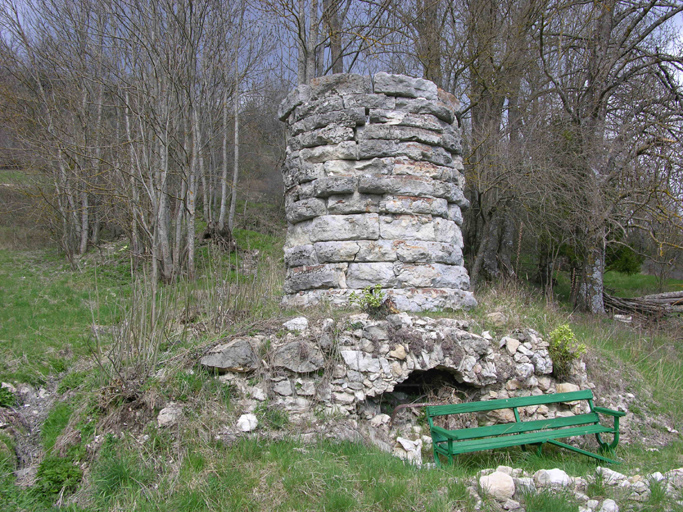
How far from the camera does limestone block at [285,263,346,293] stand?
204 inches

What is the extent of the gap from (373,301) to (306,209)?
142 centimetres

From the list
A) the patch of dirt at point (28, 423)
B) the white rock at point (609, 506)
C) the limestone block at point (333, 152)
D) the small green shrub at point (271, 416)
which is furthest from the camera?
the limestone block at point (333, 152)

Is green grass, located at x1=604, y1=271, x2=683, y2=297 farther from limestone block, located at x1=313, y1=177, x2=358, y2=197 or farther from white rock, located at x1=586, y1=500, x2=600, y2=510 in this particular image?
white rock, located at x1=586, y1=500, x2=600, y2=510

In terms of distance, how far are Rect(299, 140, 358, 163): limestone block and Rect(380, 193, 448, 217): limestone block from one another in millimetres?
631

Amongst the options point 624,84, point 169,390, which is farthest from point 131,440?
point 624,84

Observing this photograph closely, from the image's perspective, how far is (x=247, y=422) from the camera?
Answer: 147 inches

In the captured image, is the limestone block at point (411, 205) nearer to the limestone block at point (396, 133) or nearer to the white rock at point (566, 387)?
the limestone block at point (396, 133)

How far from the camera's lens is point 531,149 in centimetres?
998

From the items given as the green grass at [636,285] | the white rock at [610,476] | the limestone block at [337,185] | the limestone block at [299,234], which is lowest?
the green grass at [636,285]

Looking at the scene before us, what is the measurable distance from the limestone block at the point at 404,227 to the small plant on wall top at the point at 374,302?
0.61 m

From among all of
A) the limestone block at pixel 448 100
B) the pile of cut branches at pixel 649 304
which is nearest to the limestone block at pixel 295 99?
the limestone block at pixel 448 100

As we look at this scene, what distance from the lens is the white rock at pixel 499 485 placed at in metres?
2.94

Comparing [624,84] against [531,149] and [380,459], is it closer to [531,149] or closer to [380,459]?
[531,149]

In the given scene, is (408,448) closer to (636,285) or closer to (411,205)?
(411,205)
